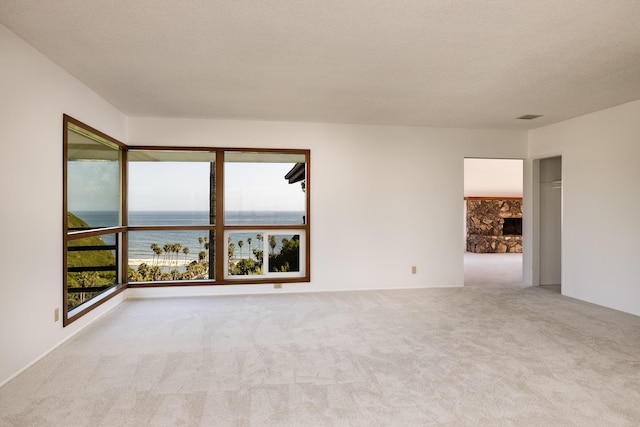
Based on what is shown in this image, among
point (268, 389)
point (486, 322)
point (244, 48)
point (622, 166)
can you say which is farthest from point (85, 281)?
point (622, 166)

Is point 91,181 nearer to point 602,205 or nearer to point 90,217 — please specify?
point 90,217

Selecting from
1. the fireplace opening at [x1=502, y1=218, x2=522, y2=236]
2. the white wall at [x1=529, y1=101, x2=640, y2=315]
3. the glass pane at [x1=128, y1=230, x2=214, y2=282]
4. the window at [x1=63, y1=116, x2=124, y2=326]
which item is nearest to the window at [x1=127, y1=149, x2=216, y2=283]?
the glass pane at [x1=128, y1=230, x2=214, y2=282]

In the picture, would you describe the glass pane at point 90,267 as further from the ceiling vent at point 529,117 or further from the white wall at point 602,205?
the white wall at point 602,205

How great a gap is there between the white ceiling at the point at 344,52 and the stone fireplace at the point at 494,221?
278 inches

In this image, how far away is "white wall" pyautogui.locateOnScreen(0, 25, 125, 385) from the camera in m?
2.75

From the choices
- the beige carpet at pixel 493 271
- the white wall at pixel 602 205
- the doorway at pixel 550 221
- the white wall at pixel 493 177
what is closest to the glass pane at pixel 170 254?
the beige carpet at pixel 493 271

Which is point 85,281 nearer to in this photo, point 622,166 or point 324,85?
point 324,85

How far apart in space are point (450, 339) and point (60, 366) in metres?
3.21

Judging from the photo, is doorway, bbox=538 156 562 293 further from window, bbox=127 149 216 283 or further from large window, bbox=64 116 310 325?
window, bbox=127 149 216 283

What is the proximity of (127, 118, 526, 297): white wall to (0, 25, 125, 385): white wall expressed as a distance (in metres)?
1.99

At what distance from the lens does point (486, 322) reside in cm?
409

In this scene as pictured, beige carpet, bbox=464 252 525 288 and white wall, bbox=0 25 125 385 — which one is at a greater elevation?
white wall, bbox=0 25 125 385

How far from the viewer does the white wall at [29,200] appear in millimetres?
2746

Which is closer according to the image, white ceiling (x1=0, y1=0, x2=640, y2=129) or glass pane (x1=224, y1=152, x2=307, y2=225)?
white ceiling (x1=0, y1=0, x2=640, y2=129)
